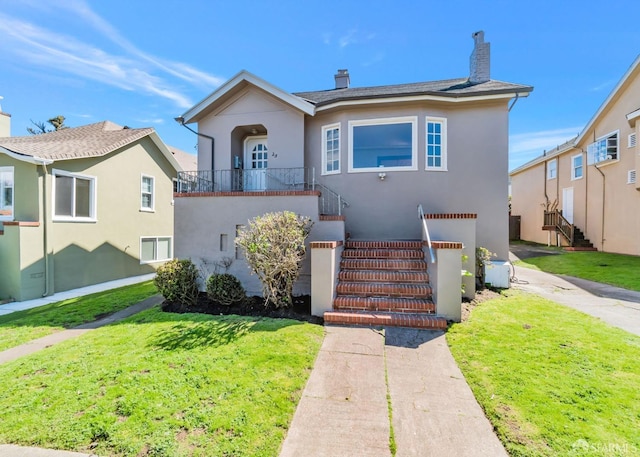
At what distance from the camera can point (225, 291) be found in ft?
25.1

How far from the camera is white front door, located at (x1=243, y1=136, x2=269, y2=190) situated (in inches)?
435

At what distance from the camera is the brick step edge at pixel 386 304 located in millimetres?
6480

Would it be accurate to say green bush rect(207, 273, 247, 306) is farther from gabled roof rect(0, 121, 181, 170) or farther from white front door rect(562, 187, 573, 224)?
white front door rect(562, 187, 573, 224)

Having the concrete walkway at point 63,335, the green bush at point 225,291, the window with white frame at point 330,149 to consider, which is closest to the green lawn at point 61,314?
the concrete walkway at point 63,335

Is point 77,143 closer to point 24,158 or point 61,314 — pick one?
point 24,158

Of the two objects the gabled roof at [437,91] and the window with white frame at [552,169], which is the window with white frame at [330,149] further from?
the window with white frame at [552,169]

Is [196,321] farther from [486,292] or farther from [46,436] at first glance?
[486,292]

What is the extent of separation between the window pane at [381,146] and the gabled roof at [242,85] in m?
2.06

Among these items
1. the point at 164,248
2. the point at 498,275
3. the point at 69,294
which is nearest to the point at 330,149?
the point at 498,275

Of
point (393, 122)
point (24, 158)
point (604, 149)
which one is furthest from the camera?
point (604, 149)

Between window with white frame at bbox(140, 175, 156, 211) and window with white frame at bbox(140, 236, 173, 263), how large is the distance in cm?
167

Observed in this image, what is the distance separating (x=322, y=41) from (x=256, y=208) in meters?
10.2

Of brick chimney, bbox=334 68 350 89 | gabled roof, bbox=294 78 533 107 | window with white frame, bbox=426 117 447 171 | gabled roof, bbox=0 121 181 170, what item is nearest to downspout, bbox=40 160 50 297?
gabled roof, bbox=0 121 181 170

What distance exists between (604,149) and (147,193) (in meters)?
25.8
